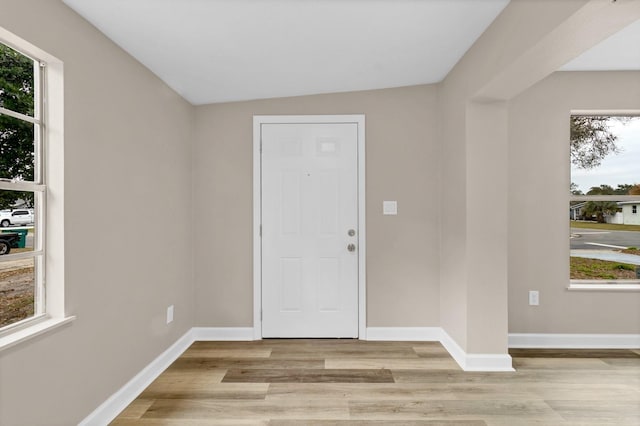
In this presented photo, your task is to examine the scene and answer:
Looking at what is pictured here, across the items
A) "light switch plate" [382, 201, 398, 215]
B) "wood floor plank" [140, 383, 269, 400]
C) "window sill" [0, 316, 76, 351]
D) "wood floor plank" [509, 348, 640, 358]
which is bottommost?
"wood floor plank" [140, 383, 269, 400]

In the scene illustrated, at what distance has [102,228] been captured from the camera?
2270mm

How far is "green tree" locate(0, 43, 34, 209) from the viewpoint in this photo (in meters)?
1.71

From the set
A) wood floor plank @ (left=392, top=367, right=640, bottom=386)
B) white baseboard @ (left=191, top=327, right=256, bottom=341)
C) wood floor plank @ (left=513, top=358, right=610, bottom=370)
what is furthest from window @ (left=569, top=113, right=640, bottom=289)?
white baseboard @ (left=191, top=327, right=256, bottom=341)

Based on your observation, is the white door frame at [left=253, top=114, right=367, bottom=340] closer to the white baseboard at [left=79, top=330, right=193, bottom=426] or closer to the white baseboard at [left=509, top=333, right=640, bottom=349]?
the white baseboard at [left=79, top=330, right=193, bottom=426]

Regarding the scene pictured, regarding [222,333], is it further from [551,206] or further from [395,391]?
[551,206]

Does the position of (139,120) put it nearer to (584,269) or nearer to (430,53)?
(430,53)

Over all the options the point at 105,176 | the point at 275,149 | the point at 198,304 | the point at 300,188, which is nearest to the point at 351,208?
the point at 300,188

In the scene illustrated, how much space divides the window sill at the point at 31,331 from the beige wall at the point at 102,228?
3cm

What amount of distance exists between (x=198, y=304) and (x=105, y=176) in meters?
1.78

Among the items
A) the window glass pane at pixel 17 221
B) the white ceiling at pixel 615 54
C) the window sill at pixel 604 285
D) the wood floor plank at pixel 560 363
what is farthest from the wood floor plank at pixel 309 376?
the white ceiling at pixel 615 54

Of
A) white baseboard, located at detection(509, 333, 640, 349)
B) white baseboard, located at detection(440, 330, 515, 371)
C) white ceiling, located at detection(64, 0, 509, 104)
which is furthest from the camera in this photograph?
white baseboard, located at detection(509, 333, 640, 349)

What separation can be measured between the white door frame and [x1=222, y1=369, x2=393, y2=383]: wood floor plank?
2.40 ft

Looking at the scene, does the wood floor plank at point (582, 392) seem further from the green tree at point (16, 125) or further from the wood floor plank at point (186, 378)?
the green tree at point (16, 125)

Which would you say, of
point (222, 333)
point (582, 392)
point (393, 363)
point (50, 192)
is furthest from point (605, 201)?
point (50, 192)
